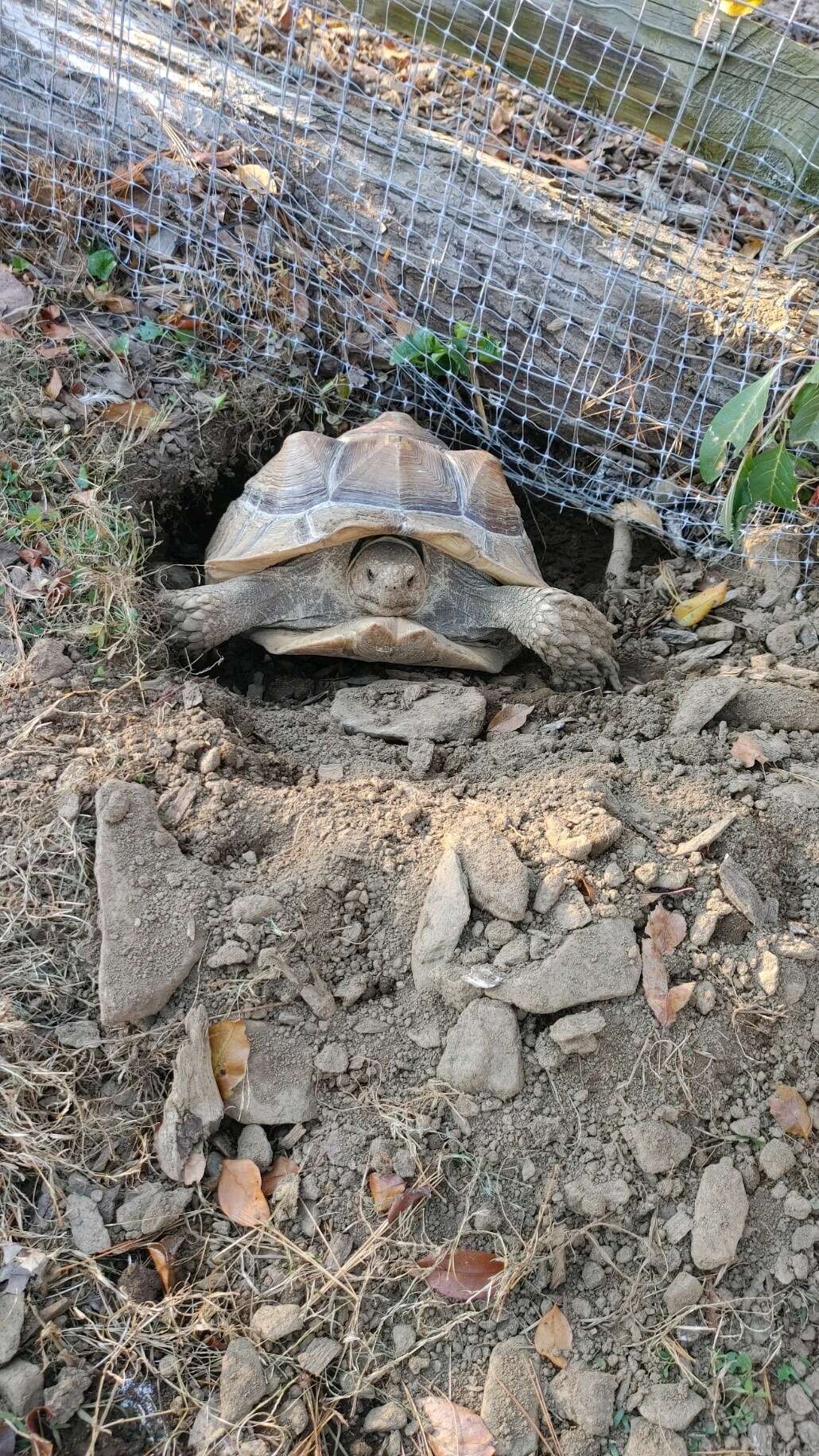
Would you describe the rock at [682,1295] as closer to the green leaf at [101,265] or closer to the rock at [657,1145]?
the rock at [657,1145]

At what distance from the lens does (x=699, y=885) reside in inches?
97.0

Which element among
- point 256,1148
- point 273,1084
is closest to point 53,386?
point 273,1084

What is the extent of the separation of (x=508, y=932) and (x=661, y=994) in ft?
1.21

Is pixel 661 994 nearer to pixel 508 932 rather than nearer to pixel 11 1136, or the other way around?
pixel 508 932

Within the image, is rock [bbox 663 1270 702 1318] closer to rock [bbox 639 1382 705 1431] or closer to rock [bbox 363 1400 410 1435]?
rock [bbox 639 1382 705 1431]

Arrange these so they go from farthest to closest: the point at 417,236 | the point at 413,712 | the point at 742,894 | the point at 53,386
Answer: the point at 417,236
the point at 53,386
the point at 413,712
the point at 742,894

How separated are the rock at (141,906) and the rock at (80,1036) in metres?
0.05

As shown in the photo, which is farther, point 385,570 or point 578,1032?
point 385,570

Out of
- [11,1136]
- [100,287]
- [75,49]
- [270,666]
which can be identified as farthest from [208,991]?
[75,49]

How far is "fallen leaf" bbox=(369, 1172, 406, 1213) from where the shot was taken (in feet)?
6.91

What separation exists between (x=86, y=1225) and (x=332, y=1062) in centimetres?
59

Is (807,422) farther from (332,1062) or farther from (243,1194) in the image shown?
(243,1194)

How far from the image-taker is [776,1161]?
2.17m

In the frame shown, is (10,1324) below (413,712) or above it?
below
